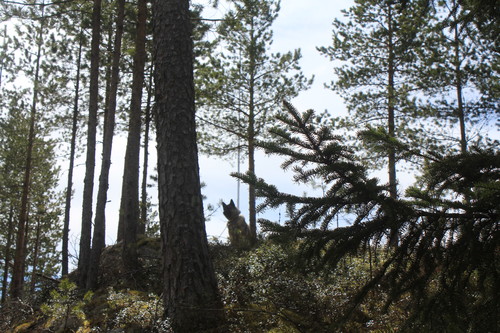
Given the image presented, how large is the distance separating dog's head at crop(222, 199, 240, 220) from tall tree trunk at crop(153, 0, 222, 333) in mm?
8981

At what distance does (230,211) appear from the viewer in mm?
13727

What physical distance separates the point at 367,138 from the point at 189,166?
7.78 feet

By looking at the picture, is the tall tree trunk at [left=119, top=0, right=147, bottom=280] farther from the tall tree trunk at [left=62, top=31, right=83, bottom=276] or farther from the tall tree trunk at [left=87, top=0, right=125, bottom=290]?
the tall tree trunk at [left=62, top=31, right=83, bottom=276]

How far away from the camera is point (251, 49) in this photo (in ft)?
54.2

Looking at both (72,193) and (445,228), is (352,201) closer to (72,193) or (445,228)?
(445,228)

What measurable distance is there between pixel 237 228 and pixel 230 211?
3.28 feet

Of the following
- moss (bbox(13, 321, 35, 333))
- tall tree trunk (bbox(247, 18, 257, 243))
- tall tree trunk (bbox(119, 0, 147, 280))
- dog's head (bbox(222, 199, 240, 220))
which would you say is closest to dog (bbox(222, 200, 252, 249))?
dog's head (bbox(222, 199, 240, 220))

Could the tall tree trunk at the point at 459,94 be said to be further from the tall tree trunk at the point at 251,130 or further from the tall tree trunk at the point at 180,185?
the tall tree trunk at the point at 180,185

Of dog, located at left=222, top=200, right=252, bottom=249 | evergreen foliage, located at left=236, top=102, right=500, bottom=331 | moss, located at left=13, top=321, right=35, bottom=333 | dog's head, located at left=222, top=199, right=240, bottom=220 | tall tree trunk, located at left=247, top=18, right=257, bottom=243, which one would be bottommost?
moss, located at left=13, top=321, right=35, bottom=333

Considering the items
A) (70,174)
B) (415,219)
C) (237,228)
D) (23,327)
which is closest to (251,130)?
(237,228)

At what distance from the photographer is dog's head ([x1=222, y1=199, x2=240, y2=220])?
1357 centimetres

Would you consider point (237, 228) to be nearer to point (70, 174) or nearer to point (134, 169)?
point (134, 169)

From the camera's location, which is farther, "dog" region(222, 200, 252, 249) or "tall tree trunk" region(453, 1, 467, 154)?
"tall tree trunk" region(453, 1, 467, 154)

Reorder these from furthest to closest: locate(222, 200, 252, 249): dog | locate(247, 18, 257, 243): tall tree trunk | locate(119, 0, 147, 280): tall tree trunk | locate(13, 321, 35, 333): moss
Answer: locate(247, 18, 257, 243): tall tree trunk < locate(222, 200, 252, 249): dog < locate(119, 0, 147, 280): tall tree trunk < locate(13, 321, 35, 333): moss
